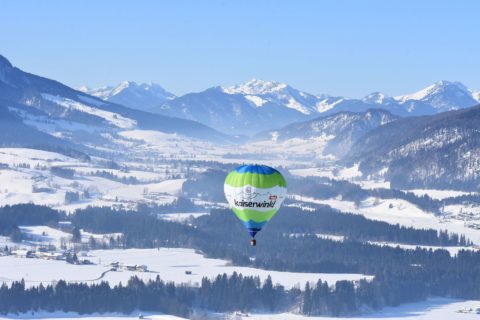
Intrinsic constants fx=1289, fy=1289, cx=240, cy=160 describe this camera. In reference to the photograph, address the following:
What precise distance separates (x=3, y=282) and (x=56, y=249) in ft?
147

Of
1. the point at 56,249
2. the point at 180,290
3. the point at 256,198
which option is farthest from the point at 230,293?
the point at 56,249

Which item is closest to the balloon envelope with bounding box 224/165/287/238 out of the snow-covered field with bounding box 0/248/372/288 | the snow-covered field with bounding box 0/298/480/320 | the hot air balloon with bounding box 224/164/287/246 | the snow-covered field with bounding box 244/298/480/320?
the hot air balloon with bounding box 224/164/287/246

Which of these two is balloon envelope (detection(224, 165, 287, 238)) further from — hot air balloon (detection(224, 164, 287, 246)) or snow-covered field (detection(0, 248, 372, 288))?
snow-covered field (detection(0, 248, 372, 288))

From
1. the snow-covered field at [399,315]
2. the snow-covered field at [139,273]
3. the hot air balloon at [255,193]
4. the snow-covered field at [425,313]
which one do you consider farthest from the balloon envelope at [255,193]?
the snow-covered field at [139,273]

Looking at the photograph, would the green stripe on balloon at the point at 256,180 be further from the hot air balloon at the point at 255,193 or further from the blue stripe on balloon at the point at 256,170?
the blue stripe on balloon at the point at 256,170

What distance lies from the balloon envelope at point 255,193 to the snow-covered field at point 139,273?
40598mm

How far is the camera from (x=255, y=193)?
12144 centimetres

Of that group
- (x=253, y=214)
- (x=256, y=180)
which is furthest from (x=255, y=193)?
(x=253, y=214)

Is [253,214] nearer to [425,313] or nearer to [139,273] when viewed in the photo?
[425,313]

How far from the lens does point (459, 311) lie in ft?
526

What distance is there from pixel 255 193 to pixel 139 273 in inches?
2109

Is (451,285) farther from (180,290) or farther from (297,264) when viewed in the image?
(180,290)

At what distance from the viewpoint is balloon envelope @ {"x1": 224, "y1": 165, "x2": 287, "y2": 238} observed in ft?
398

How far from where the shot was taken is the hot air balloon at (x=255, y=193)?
121438 mm
